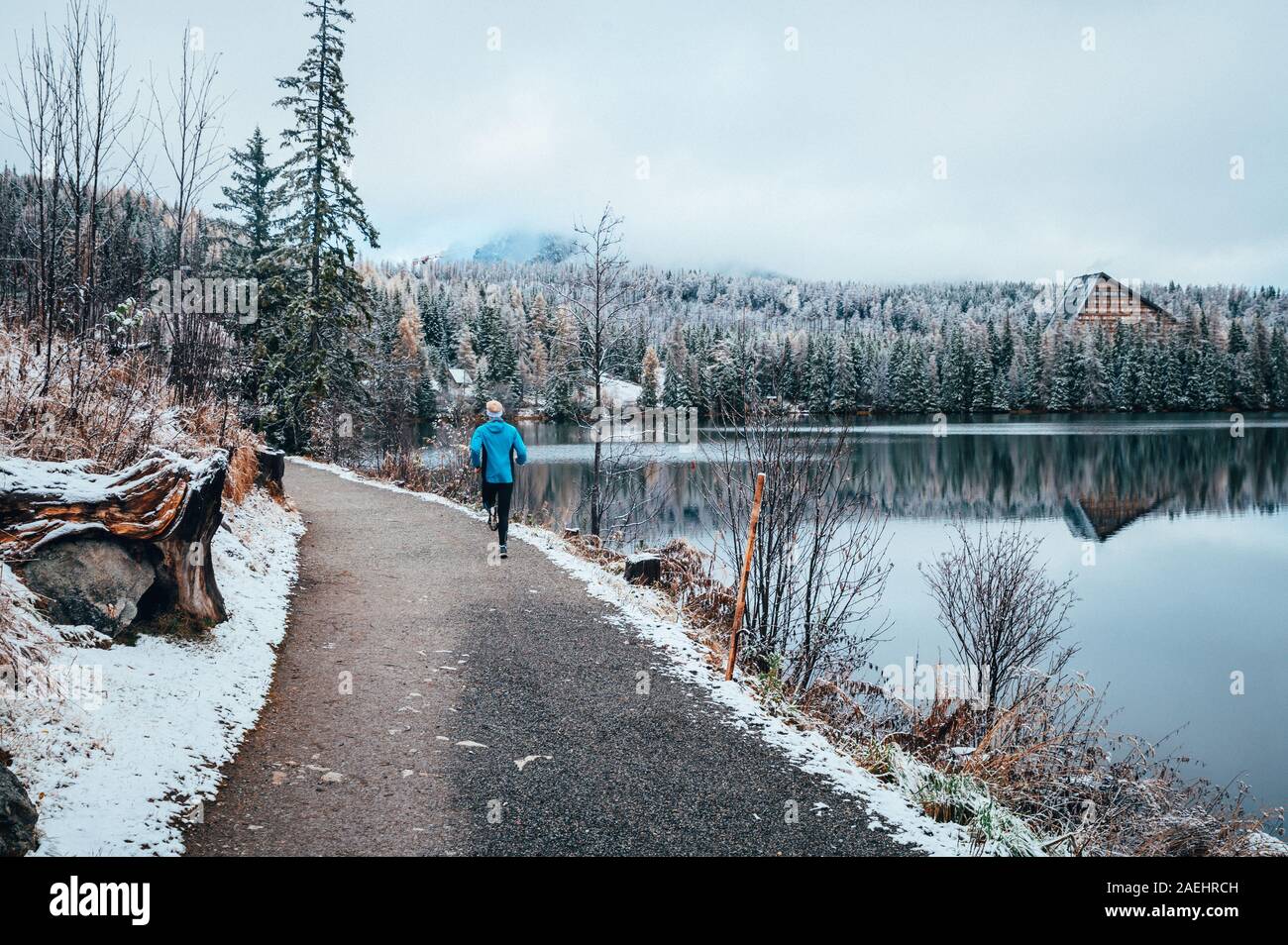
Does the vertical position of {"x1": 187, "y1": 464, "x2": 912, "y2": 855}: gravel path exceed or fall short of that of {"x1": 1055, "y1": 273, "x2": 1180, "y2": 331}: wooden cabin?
it falls short

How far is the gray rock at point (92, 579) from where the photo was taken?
472 centimetres

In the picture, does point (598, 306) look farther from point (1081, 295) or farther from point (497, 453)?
point (1081, 295)

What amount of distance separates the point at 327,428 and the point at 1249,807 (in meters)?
29.5

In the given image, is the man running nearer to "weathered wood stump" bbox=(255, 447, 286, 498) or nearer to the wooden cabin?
"weathered wood stump" bbox=(255, 447, 286, 498)

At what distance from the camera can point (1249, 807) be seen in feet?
29.2

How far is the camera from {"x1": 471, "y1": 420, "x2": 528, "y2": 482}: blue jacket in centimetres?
1005

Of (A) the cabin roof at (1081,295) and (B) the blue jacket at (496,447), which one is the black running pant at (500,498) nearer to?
(B) the blue jacket at (496,447)

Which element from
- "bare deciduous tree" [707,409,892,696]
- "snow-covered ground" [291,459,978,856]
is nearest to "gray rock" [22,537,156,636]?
"snow-covered ground" [291,459,978,856]

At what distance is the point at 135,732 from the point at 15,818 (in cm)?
126

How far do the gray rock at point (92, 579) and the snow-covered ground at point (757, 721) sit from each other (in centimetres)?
435

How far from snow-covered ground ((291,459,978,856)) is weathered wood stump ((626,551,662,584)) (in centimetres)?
21

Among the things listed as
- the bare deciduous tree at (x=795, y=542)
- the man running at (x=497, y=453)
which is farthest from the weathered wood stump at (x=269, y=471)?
the bare deciduous tree at (x=795, y=542)

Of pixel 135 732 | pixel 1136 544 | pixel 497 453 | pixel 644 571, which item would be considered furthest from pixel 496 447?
pixel 1136 544
